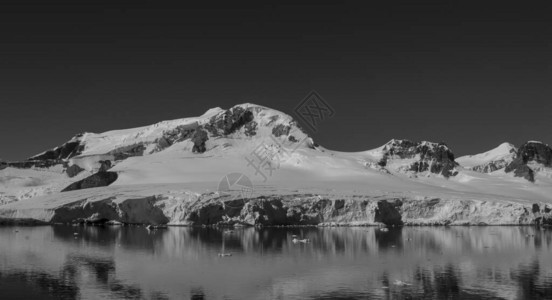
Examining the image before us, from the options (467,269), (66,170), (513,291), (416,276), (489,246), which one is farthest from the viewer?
(66,170)

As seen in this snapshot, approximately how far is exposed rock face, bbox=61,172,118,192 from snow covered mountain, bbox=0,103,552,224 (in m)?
0.20

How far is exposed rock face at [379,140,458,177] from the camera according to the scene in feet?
520

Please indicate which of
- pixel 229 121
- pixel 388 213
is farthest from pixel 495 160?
pixel 388 213

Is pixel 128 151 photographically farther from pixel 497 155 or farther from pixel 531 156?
pixel 531 156

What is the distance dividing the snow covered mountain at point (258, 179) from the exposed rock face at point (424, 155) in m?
0.32

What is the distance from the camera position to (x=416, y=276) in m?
38.2

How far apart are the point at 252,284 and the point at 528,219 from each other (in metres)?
68.3

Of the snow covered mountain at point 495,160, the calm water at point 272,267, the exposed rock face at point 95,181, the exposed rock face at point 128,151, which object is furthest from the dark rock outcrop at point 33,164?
the snow covered mountain at point 495,160

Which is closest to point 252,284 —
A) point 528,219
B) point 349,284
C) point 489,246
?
point 349,284

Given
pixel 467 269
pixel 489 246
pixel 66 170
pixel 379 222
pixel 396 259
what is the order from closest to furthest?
pixel 467 269, pixel 396 259, pixel 489 246, pixel 379 222, pixel 66 170

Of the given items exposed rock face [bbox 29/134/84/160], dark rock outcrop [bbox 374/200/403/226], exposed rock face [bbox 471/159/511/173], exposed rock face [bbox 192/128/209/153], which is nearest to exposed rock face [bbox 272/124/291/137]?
exposed rock face [bbox 192/128/209/153]

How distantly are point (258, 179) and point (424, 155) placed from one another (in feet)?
241

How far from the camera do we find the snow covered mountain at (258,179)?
3376 inches

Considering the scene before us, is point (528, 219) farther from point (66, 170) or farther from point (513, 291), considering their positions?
point (66, 170)
